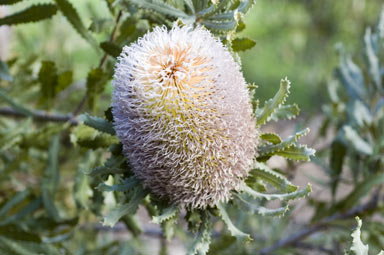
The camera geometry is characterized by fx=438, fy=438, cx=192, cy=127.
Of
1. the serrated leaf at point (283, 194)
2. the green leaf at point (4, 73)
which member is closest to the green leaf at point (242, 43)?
the serrated leaf at point (283, 194)

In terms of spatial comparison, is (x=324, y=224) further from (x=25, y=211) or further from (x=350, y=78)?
(x=25, y=211)

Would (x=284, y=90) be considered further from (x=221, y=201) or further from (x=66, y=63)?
(x=66, y=63)

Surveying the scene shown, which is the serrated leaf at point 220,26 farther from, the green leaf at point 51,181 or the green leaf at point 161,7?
the green leaf at point 51,181

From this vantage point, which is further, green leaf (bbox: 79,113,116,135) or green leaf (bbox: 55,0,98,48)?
green leaf (bbox: 55,0,98,48)

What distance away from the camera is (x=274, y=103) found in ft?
3.63

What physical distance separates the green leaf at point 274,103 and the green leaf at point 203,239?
29 centimetres

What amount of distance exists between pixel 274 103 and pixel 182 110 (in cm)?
28

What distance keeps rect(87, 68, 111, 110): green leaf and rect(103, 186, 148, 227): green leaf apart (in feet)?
1.55

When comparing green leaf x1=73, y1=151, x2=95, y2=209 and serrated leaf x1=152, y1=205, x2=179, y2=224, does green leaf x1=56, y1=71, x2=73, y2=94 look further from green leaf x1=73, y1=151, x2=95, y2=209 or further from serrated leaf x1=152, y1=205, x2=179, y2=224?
serrated leaf x1=152, y1=205, x2=179, y2=224

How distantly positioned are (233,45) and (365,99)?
41.5 inches

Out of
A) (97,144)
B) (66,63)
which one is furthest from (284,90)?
(66,63)

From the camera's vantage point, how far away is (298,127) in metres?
1.87

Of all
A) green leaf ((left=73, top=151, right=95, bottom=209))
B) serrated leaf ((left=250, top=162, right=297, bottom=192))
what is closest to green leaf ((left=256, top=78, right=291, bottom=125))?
serrated leaf ((left=250, top=162, right=297, bottom=192))

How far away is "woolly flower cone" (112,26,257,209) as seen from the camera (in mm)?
948
